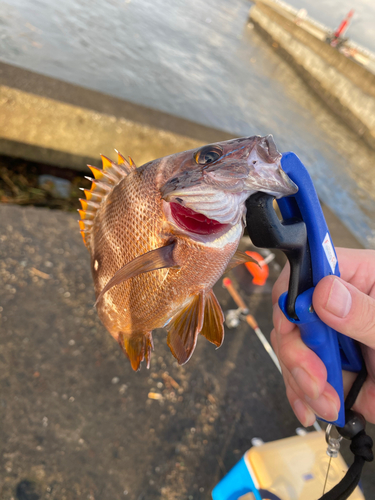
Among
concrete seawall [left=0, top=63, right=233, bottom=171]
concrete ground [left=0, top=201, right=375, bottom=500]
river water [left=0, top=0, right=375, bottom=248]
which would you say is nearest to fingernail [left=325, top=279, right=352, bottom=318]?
concrete ground [left=0, top=201, right=375, bottom=500]

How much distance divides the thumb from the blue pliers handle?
0.17ft

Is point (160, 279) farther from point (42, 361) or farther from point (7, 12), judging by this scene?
point (7, 12)

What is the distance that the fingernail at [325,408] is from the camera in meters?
1.21

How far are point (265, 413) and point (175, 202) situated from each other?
2100mm

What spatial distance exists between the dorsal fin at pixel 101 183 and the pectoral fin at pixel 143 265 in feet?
1.35

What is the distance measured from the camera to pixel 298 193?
977mm

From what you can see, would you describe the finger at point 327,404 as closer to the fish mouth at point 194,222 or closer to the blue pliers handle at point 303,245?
the blue pliers handle at point 303,245

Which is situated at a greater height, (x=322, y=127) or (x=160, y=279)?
(x=322, y=127)

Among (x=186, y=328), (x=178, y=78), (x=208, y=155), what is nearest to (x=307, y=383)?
(x=186, y=328)

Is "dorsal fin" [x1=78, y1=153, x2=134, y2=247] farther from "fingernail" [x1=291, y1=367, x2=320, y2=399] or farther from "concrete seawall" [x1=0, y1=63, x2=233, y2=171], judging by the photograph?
"concrete seawall" [x1=0, y1=63, x2=233, y2=171]

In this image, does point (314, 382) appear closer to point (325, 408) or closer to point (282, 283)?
point (325, 408)

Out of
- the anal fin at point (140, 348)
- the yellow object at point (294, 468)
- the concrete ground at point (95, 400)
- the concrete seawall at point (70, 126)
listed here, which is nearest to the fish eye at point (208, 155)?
the anal fin at point (140, 348)

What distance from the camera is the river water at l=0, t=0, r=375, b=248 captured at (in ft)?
22.5

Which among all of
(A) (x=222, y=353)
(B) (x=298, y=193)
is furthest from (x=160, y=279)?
(A) (x=222, y=353)
